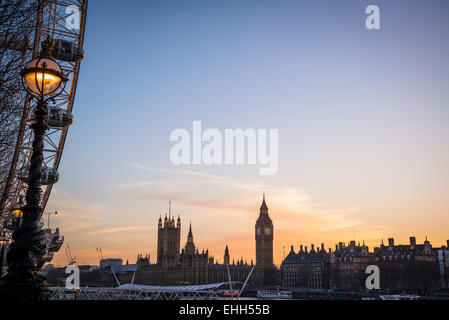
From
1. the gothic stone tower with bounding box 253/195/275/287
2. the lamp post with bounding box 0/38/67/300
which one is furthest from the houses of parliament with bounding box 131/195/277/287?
the lamp post with bounding box 0/38/67/300

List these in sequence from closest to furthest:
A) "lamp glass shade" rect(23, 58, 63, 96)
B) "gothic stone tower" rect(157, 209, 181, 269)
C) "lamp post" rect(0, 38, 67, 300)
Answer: "lamp post" rect(0, 38, 67, 300) → "lamp glass shade" rect(23, 58, 63, 96) → "gothic stone tower" rect(157, 209, 181, 269)

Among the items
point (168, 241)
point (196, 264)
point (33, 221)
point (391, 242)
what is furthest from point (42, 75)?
point (168, 241)

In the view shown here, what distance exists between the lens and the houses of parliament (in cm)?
16400

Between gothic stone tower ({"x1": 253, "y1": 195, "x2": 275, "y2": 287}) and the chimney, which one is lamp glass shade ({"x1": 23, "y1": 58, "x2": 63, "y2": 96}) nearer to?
the chimney

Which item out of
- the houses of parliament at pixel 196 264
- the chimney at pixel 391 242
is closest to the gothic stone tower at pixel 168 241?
the houses of parliament at pixel 196 264

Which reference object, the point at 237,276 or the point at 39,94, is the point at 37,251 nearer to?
the point at 39,94

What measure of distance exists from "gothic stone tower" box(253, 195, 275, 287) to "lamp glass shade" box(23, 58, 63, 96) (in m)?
171

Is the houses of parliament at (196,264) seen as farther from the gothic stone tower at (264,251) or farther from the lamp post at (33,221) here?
the lamp post at (33,221)

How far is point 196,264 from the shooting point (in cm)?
16312

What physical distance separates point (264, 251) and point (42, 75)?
179823 millimetres

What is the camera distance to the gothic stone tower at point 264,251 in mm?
173500

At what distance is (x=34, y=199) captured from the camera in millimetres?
6602

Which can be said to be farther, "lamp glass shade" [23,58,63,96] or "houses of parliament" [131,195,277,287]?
"houses of parliament" [131,195,277,287]
